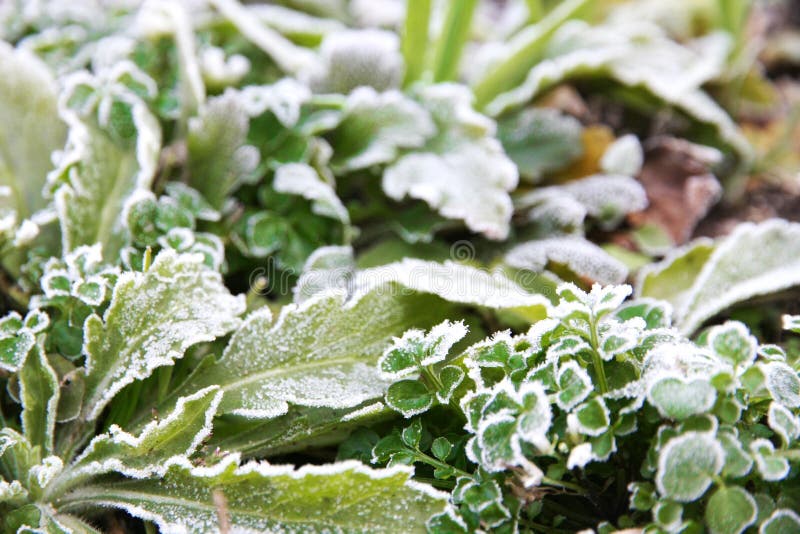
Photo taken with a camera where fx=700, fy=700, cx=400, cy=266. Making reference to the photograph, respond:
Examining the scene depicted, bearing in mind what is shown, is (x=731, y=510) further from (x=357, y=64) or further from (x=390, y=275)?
(x=357, y=64)

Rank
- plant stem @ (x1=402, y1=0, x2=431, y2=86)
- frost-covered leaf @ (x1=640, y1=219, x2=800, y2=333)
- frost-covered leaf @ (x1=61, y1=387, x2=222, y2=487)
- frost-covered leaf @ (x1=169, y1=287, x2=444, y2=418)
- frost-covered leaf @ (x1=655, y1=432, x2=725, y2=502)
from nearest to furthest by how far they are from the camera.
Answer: frost-covered leaf @ (x1=655, y1=432, x2=725, y2=502)
frost-covered leaf @ (x1=61, y1=387, x2=222, y2=487)
frost-covered leaf @ (x1=169, y1=287, x2=444, y2=418)
frost-covered leaf @ (x1=640, y1=219, x2=800, y2=333)
plant stem @ (x1=402, y1=0, x2=431, y2=86)

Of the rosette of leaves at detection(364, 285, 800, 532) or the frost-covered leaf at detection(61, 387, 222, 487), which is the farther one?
the frost-covered leaf at detection(61, 387, 222, 487)

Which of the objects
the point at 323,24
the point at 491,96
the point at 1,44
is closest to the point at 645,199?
the point at 491,96

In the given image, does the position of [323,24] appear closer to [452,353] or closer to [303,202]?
[303,202]

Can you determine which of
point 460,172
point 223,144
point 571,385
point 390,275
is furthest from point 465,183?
point 571,385

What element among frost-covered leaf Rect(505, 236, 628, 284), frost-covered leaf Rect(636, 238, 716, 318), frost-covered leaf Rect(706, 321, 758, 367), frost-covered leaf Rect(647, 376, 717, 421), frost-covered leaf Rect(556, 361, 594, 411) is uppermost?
frost-covered leaf Rect(706, 321, 758, 367)

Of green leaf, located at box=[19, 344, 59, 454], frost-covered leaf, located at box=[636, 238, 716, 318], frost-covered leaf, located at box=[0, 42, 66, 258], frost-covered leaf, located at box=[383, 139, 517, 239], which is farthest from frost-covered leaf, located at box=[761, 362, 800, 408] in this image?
frost-covered leaf, located at box=[0, 42, 66, 258]

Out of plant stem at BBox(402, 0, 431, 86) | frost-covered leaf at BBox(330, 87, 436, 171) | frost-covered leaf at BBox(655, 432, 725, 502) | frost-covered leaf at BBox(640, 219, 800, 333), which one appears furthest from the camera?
plant stem at BBox(402, 0, 431, 86)

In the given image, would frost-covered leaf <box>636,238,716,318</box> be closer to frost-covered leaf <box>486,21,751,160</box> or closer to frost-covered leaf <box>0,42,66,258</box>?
frost-covered leaf <box>486,21,751,160</box>
